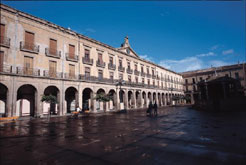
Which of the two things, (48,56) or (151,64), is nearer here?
(48,56)

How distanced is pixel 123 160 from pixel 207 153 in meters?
2.42

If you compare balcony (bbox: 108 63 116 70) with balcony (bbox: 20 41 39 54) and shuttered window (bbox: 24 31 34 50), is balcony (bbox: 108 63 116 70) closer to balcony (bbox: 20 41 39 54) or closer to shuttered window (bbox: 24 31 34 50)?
balcony (bbox: 20 41 39 54)

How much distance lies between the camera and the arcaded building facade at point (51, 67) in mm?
15320

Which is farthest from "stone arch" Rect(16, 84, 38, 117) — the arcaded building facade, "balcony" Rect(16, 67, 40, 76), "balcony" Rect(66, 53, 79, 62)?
"balcony" Rect(66, 53, 79, 62)

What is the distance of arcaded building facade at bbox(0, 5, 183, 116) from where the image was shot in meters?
15.3

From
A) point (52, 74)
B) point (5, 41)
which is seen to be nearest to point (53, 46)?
point (52, 74)

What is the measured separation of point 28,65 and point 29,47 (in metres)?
2.17

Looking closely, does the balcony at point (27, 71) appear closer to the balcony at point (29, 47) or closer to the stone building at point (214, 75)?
the balcony at point (29, 47)

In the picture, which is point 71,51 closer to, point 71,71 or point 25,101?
point 71,71

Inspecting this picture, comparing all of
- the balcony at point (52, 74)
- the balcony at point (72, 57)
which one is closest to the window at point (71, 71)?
the balcony at point (72, 57)

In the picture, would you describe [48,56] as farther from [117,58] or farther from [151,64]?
[151,64]

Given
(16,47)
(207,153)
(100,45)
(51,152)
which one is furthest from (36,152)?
(100,45)

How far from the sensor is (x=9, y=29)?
51.0 ft

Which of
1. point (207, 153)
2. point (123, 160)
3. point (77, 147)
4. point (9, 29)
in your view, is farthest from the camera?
point (9, 29)
